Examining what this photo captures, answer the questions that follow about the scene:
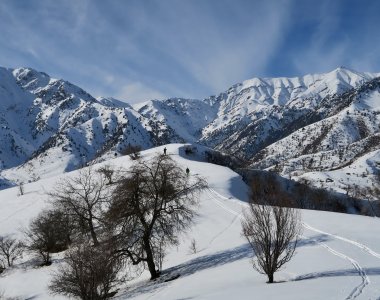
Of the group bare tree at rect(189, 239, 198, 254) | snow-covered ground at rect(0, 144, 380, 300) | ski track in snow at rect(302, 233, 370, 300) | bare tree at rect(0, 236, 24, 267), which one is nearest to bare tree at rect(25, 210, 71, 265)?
snow-covered ground at rect(0, 144, 380, 300)

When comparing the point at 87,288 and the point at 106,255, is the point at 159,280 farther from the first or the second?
the point at 87,288

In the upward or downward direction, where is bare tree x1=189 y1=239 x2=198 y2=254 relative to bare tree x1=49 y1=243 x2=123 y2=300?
downward

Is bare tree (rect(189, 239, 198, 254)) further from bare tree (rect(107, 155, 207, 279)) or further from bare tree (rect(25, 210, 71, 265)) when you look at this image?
bare tree (rect(25, 210, 71, 265))

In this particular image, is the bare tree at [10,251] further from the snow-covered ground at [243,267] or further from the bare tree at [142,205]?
the bare tree at [142,205]

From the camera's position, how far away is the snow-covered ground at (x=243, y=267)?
19.0m

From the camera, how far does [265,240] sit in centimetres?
2072

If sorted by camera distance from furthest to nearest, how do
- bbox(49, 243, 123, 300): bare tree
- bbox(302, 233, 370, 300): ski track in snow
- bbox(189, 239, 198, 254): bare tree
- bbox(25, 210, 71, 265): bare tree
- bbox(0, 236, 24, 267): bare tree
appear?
bbox(0, 236, 24, 267): bare tree → bbox(25, 210, 71, 265): bare tree → bbox(189, 239, 198, 254): bare tree → bbox(49, 243, 123, 300): bare tree → bbox(302, 233, 370, 300): ski track in snow

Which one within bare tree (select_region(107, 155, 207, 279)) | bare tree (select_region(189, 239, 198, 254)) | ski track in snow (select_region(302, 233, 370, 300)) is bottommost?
ski track in snow (select_region(302, 233, 370, 300))

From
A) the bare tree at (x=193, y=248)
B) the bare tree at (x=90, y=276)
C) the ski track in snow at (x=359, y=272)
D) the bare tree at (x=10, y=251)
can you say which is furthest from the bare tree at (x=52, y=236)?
the ski track in snow at (x=359, y=272)

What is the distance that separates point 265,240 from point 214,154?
140 meters

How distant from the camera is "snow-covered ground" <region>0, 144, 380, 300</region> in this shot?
1898 cm

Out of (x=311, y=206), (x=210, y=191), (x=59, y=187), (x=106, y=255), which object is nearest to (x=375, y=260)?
(x=106, y=255)

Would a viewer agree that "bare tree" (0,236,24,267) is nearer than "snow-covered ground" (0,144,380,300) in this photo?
No

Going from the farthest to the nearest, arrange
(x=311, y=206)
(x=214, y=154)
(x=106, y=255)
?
(x=214, y=154)
(x=311, y=206)
(x=106, y=255)
